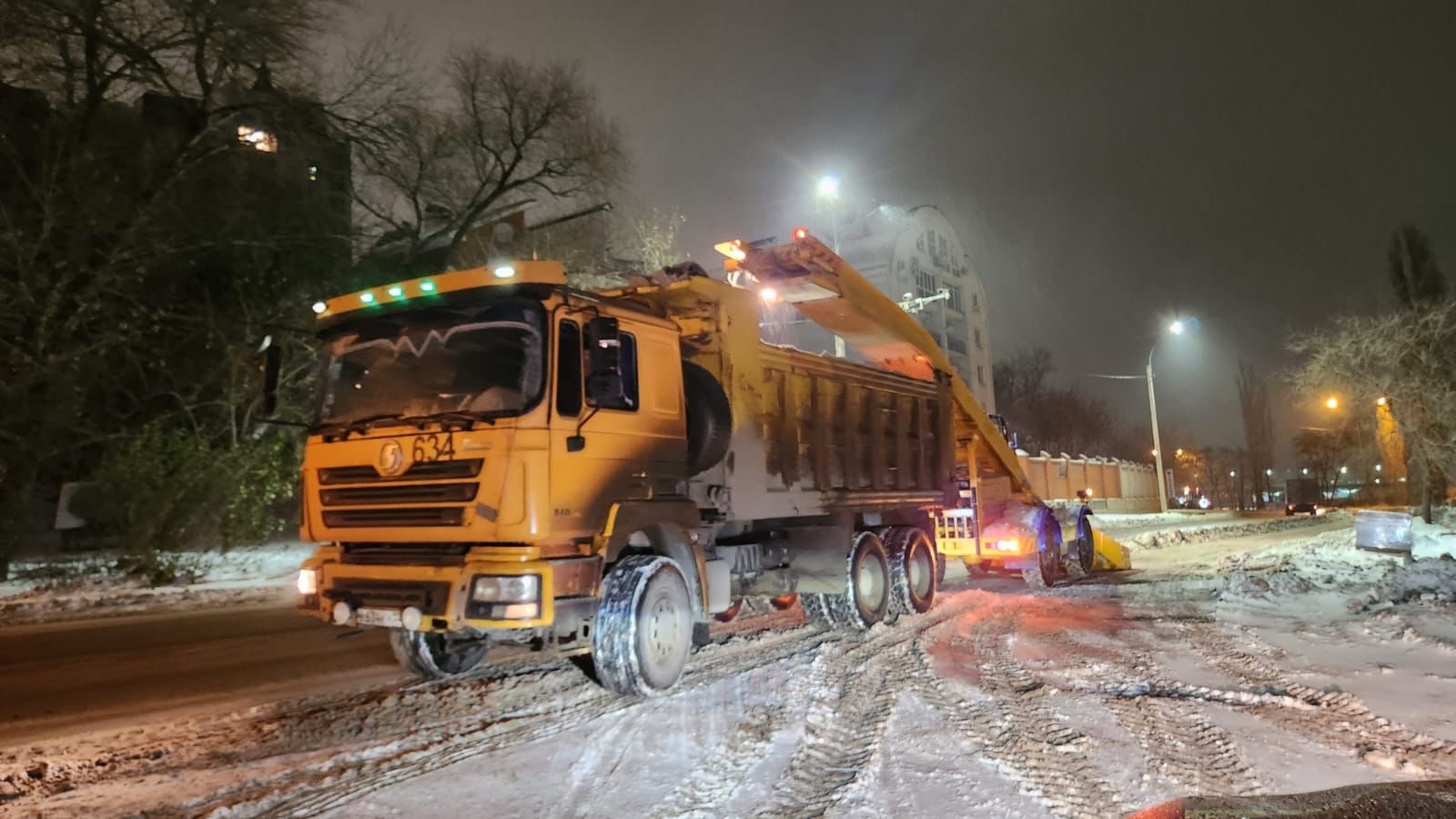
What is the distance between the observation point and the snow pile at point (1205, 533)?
74.8ft

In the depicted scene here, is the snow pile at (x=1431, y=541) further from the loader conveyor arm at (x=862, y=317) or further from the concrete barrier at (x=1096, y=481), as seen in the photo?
the concrete barrier at (x=1096, y=481)

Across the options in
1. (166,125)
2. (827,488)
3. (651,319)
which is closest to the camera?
(651,319)

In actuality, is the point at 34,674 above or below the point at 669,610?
below

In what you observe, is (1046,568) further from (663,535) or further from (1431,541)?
(1431,541)

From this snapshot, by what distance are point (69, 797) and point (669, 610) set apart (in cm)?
374

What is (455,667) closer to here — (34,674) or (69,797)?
(69,797)

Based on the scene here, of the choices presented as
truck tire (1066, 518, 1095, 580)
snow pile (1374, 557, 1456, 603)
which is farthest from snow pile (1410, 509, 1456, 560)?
truck tire (1066, 518, 1095, 580)

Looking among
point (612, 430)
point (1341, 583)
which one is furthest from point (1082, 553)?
point (612, 430)

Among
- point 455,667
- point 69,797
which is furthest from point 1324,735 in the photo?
point 69,797

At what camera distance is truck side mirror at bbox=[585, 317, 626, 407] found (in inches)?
241

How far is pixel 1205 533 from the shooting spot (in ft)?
82.9

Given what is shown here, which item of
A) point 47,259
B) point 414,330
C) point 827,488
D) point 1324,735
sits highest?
point 47,259

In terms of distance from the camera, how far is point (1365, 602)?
980cm

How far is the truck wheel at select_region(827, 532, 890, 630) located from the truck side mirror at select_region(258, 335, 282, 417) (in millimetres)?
5866
